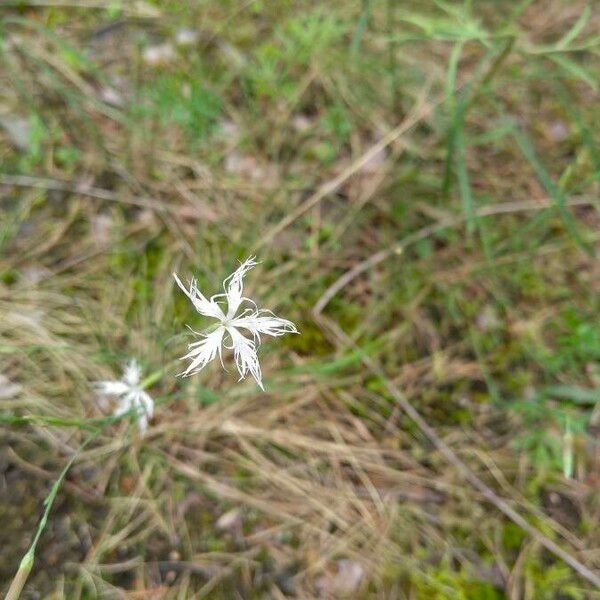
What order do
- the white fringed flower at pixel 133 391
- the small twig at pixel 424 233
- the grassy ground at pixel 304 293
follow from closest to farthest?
the white fringed flower at pixel 133 391 → the grassy ground at pixel 304 293 → the small twig at pixel 424 233

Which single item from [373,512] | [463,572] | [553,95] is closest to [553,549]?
[463,572]

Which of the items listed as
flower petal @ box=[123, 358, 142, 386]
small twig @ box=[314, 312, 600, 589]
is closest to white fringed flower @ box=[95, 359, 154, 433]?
flower petal @ box=[123, 358, 142, 386]

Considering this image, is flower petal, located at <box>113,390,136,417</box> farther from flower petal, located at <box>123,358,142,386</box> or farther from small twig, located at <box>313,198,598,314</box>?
small twig, located at <box>313,198,598,314</box>

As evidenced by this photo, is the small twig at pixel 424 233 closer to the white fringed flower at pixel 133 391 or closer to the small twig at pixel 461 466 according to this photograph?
the small twig at pixel 461 466

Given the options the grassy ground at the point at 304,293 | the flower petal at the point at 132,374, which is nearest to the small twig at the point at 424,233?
the grassy ground at the point at 304,293

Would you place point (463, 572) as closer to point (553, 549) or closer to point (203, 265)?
point (553, 549)

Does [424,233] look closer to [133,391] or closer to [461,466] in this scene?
[461,466]
